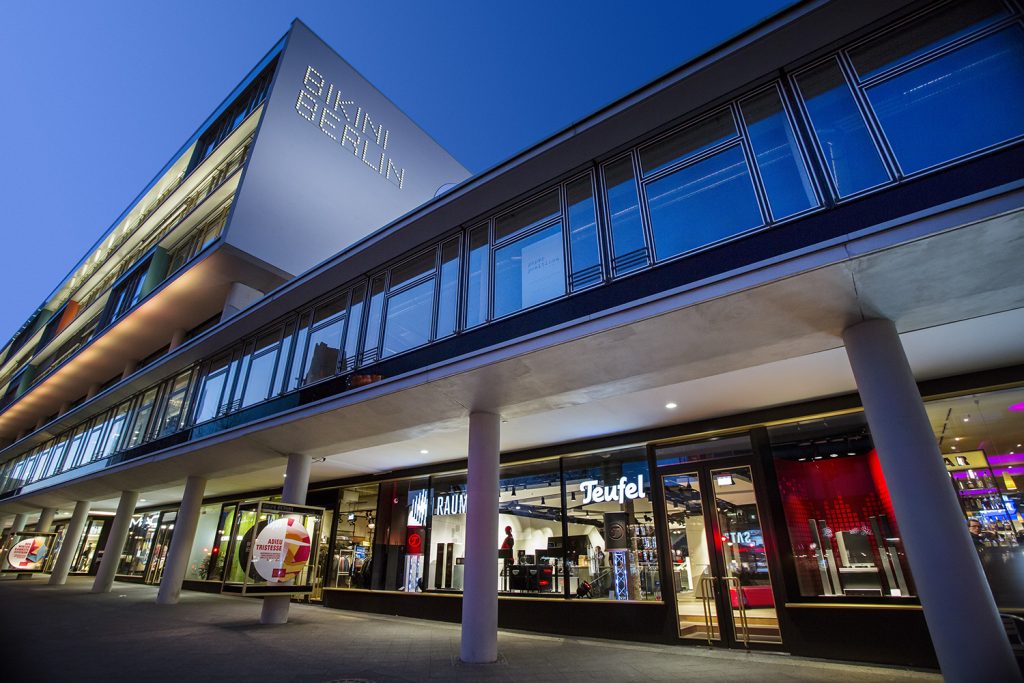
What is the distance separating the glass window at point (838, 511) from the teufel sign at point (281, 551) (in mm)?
10643

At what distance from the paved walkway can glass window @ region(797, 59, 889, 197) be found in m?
6.59

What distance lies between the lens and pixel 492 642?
320 inches

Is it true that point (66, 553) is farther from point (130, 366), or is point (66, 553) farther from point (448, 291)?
point (448, 291)

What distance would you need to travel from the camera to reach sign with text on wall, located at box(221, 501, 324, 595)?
1125 cm

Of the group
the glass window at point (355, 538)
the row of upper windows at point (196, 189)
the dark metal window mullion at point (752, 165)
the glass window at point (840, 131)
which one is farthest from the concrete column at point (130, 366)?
the glass window at point (840, 131)

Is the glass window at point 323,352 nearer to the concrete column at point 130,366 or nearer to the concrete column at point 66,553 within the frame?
the concrete column at point 130,366

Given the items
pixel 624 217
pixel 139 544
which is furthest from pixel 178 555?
pixel 624 217

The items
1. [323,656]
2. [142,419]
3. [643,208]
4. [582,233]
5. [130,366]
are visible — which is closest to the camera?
[643,208]

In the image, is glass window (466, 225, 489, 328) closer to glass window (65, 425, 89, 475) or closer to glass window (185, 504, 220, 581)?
glass window (185, 504, 220, 581)

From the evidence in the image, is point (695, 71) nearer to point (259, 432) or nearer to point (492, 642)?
point (492, 642)

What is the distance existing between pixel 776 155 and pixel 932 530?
483cm

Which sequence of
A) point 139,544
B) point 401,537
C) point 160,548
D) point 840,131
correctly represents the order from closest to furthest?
point 840,131 < point 401,537 < point 160,548 < point 139,544

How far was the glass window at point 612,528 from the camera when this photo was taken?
1079 centimetres

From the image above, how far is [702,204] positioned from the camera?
7199 mm
